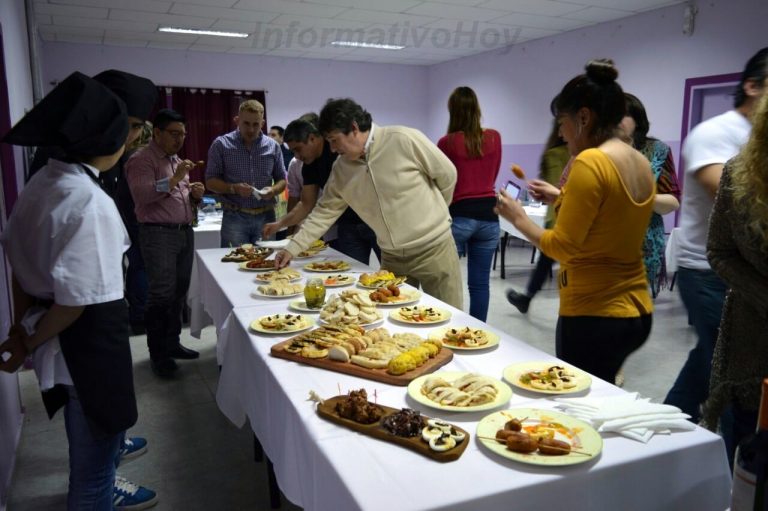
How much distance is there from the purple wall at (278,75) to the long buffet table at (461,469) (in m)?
7.71

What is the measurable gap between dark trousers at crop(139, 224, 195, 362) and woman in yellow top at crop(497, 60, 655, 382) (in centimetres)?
208

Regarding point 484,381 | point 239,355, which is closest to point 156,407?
point 239,355

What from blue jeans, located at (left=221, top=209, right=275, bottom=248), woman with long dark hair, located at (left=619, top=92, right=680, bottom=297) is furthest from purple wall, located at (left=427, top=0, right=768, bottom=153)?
blue jeans, located at (left=221, top=209, right=275, bottom=248)

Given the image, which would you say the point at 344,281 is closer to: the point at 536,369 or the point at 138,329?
the point at 536,369

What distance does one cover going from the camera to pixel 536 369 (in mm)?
1341

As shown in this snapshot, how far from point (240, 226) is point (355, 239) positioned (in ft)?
2.78

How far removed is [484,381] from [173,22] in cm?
641

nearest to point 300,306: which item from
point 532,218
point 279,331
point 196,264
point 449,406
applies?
point 279,331

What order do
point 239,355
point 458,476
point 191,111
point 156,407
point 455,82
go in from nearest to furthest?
point 458,476, point 239,355, point 156,407, point 191,111, point 455,82

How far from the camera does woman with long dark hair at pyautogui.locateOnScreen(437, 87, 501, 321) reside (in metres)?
3.13

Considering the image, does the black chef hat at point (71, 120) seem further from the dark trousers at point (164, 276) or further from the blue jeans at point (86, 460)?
the dark trousers at point (164, 276)

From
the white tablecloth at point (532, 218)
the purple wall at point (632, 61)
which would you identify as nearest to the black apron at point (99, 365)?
the white tablecloth at point (532, 218)

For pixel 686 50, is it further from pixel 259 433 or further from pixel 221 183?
pixel 259 433

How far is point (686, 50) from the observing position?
5.64 meters
